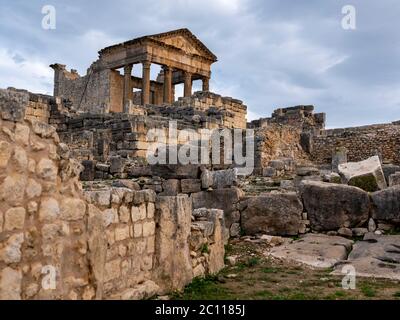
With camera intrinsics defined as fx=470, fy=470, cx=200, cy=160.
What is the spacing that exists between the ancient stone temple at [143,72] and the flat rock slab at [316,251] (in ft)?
74.4

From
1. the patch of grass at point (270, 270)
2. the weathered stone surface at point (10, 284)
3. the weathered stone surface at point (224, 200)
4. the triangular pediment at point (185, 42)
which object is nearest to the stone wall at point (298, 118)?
the triangular pediment at point (185, 42)

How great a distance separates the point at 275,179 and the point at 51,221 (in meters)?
9.48

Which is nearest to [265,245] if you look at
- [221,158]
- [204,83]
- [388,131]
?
[221,158]

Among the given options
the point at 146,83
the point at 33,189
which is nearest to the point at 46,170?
the point at 33,189

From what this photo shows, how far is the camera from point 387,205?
909cm

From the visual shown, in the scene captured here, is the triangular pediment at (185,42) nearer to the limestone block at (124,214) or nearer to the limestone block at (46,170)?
the limestone block at (124,214)

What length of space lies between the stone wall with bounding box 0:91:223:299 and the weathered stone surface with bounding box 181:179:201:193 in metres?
4.38

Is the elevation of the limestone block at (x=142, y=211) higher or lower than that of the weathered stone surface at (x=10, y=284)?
higher

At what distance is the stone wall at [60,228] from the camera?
3241 millimetres

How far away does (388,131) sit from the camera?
65.3 ft

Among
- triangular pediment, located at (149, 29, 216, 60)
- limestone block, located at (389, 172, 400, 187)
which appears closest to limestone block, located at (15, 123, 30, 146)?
limestone block, located at (389, 172, 400, 187)

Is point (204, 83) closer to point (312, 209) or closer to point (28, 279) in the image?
point (312, 209)

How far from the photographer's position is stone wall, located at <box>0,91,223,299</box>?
3241mm

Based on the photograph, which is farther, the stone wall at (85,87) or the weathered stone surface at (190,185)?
the stone wall at (85,87)
